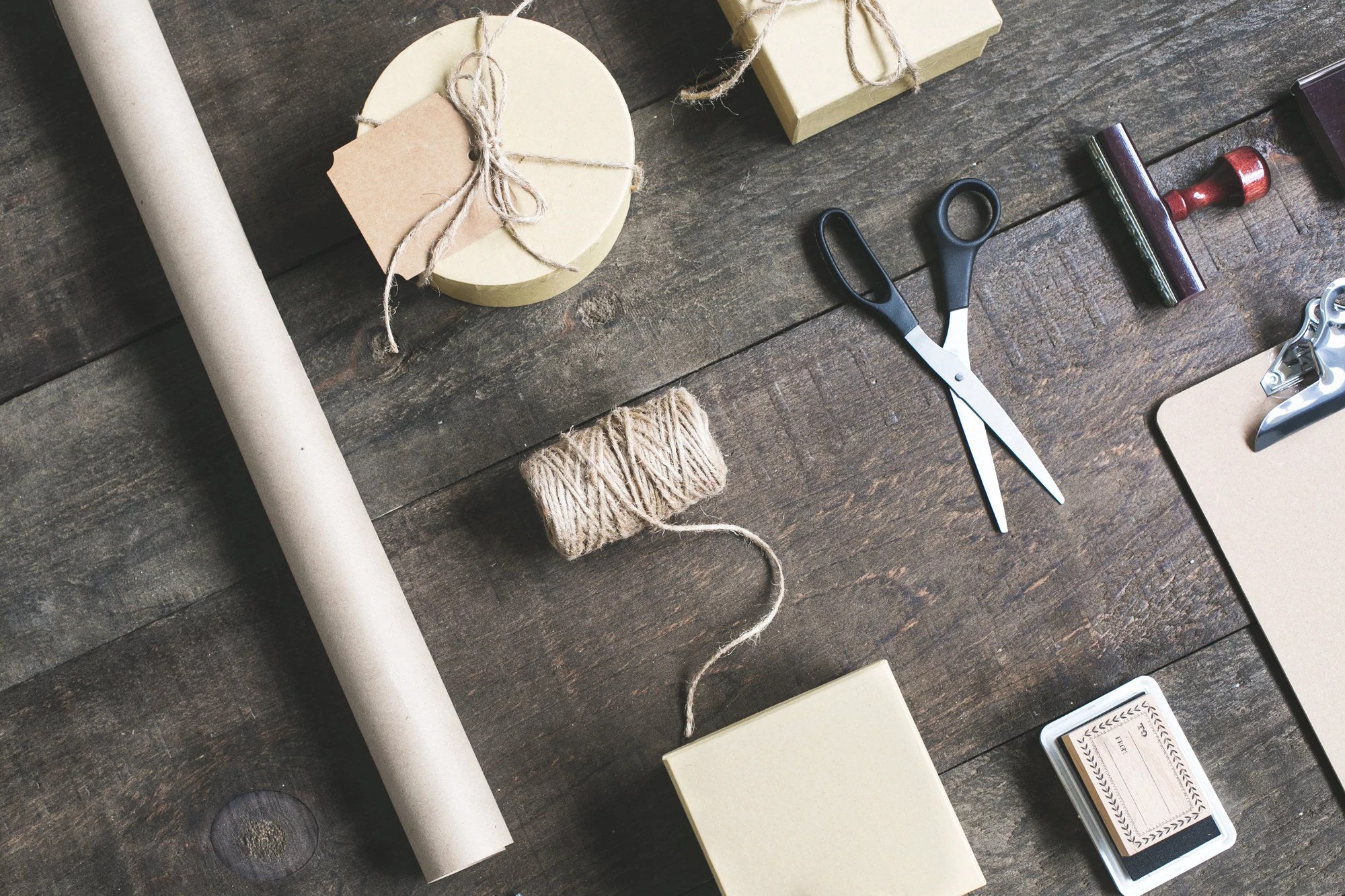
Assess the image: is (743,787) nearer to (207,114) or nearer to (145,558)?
(145,558)

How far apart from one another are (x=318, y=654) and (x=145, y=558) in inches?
7.5

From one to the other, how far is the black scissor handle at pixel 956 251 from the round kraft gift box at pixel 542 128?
0.98 feet

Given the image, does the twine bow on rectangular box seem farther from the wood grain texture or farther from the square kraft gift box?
the square kraft gift box

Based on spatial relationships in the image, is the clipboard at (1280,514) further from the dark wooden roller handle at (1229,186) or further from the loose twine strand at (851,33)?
the loose twine strand at (851,33)

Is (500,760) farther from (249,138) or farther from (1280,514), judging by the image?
(1280,514)

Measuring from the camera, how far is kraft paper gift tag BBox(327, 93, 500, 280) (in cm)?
76

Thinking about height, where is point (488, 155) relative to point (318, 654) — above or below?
above

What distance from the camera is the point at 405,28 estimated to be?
34.5 inches

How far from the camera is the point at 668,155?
0.87m

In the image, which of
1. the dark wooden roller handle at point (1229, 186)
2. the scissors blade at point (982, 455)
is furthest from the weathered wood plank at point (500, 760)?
the dark wooden roller handle at point (1229, 186)

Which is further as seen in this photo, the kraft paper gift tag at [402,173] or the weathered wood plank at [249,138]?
the weathered wood plank at [249,138]

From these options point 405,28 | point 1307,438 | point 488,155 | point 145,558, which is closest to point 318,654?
point 145,558

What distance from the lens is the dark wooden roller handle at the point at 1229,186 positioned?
0.83 meters

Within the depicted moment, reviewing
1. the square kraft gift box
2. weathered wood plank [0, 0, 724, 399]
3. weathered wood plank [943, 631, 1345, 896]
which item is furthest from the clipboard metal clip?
weathered wood plank [0, 0, 724, 399]
